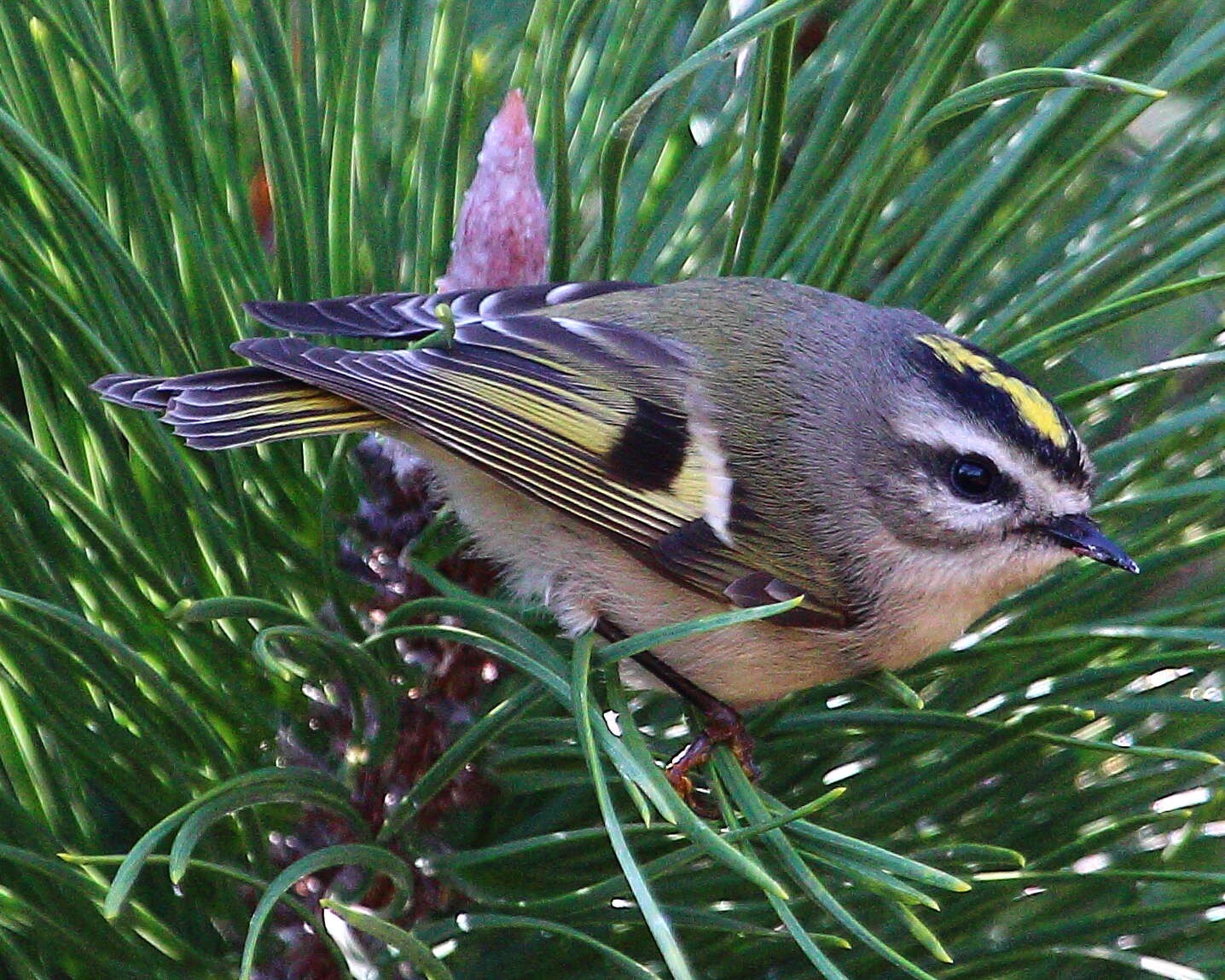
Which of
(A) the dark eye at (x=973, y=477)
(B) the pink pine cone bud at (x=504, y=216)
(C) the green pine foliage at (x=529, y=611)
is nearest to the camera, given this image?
(C) the green pine foliage at (x=529, y=611)

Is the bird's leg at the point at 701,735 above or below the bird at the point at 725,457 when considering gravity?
below

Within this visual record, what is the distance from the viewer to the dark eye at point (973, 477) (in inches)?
41.4

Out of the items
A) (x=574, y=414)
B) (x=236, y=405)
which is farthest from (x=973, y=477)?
(x=236, y=405)

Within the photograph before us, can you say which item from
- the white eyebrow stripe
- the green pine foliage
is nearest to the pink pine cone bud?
the green pine foliage

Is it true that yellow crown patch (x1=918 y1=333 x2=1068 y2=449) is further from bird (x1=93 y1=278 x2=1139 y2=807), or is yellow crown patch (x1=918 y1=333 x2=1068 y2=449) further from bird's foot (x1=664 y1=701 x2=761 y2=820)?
bird's foot (x1=664 y1=701 x2=761 y2=820)

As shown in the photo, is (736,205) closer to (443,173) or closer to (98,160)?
(443,173)

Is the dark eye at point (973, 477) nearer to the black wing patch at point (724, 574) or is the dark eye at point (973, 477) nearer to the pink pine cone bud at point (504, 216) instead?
the black wing patch at point (724, 574)

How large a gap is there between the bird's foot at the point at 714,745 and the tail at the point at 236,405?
266 millimetres

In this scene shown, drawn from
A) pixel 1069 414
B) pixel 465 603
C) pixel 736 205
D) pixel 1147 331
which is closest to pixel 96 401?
pixel 465 603

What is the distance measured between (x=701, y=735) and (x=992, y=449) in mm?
305

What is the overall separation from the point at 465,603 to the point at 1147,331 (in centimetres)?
97

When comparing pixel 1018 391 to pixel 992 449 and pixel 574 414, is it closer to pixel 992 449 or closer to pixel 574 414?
pixel 992 449

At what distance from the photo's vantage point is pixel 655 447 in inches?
40.9

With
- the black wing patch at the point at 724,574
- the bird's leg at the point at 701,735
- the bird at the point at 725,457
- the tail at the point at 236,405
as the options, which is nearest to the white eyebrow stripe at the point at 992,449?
the bird at the point at 725,457
